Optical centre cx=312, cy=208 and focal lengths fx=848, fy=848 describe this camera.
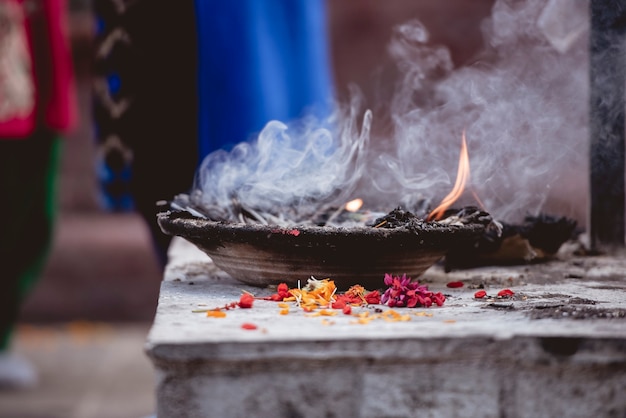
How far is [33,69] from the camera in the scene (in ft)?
17.1

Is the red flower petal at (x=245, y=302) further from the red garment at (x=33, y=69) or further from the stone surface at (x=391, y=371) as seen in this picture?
the red garment at (x=33, y=69)

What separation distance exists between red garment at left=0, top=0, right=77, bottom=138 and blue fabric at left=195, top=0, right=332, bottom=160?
120 centimetres

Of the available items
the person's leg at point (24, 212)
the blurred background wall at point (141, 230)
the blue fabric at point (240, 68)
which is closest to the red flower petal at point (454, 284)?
the blue fabric at point (240, 68)

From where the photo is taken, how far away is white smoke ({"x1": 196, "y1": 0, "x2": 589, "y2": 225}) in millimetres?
2986

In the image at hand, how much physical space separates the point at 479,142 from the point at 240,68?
1.80 m

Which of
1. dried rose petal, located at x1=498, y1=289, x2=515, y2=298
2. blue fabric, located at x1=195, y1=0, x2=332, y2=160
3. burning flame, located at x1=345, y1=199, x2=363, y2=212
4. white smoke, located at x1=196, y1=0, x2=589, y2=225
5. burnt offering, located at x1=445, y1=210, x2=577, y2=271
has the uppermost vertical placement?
blue fabric, located at x1=195, y1=0, x2=332, y2=160

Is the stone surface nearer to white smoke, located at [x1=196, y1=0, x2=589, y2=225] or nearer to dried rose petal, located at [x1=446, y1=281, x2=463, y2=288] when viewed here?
dried rose petal, located at [x1=446, y1=281, x2=463, y2=288]

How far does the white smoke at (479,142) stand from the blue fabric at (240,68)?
1.03 metres

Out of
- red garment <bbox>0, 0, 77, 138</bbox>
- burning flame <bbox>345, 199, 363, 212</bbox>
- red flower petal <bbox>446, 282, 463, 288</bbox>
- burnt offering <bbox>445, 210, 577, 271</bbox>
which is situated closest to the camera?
red flower petal <bbox>446, 282, 463, 288</bbox>

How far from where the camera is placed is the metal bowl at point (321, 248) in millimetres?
2357

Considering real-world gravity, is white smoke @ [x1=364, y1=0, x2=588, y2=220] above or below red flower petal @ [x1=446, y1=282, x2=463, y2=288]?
above

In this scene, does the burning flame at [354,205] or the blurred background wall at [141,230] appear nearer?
the burning flame at [354,205]

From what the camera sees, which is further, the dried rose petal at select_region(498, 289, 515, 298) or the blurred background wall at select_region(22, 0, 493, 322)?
the blurred background wall at select_region(22, 0, 493, 322)

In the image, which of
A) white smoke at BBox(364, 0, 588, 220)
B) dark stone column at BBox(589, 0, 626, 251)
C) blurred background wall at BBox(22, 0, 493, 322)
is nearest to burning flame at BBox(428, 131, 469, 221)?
white smoke at BBox(364, 0, 588, 220)
